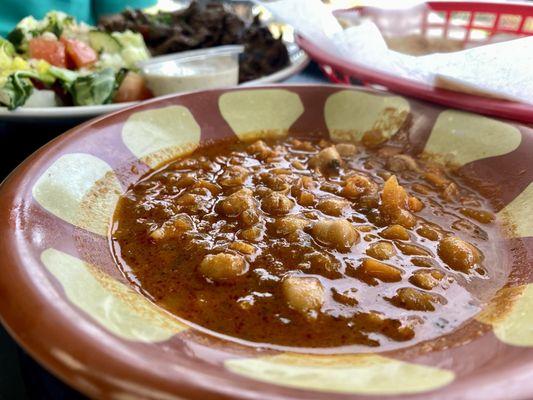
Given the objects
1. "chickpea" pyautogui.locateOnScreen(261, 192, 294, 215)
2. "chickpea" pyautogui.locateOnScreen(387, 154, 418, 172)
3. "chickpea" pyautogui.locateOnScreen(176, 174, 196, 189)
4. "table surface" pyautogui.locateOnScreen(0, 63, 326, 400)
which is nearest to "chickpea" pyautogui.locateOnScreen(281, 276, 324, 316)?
"chickpea" pyautogui.locateOnScreen(261, 192, 294, 215)

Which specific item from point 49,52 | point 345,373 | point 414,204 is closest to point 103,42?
point 49,52

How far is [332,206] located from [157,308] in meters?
0.63

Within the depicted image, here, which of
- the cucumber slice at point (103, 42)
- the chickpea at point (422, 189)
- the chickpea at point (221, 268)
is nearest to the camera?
the chickpea at point (221, 268)

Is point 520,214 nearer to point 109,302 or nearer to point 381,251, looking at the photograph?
point 381,251

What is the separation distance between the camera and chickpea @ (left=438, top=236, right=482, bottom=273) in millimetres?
1329

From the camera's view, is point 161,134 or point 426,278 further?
point 161,134

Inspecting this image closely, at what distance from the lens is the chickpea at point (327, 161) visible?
1818 millimetres

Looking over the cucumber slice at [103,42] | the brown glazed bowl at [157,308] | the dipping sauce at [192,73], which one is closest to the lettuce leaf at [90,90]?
the dipping sauce at [192,73]

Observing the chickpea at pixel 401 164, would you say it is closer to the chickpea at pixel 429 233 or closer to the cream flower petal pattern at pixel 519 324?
the chickpea at pixel 429 233

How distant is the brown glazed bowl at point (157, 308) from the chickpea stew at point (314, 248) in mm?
59

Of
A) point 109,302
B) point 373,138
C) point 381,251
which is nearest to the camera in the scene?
point 109,302

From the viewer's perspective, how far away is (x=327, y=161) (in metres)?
1.83

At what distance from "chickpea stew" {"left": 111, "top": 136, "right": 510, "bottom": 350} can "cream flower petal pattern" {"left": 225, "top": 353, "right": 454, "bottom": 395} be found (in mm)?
67

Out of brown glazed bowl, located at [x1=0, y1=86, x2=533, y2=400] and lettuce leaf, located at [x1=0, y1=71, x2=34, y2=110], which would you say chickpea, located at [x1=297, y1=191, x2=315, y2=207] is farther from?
lettuce leaf, located at [x1=0, y1=71, x2=34, y2=110]
